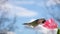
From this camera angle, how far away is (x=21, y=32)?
40.1 inches

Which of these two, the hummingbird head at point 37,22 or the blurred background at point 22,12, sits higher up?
the blurred background at point 22,12

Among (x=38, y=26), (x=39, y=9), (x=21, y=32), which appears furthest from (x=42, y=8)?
(x=21, y=32)

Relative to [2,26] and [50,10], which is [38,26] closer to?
[50,10]

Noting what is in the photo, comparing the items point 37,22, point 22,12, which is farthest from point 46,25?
point 22,12

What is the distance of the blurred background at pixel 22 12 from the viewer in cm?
103

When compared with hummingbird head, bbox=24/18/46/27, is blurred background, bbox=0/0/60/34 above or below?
above

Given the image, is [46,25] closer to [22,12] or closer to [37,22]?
[37,22]

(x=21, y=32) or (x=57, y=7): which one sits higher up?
(x=57, y=7)

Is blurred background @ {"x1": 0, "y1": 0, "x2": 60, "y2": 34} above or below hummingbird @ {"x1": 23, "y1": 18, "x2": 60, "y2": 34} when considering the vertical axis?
above

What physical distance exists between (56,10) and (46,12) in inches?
3.3

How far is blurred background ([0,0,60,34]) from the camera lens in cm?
103

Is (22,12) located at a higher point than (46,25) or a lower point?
higher

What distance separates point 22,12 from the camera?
1052mm

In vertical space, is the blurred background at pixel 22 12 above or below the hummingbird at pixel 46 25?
above
